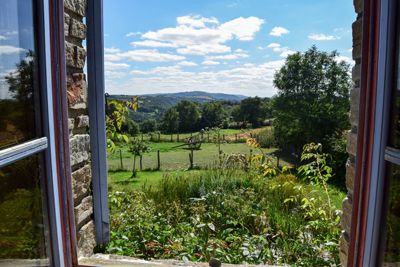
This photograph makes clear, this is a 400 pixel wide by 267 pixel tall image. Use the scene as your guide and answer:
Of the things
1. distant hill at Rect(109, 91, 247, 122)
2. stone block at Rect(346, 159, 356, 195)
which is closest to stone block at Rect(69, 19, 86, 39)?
stone block at Rect(346, 159, 356, 195)

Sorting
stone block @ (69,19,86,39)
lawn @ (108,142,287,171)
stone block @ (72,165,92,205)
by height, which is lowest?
lawn @ (108,142,287,171)

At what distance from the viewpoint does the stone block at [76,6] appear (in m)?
1.63

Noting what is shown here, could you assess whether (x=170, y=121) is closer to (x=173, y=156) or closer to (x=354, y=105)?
(x=173, y=156)

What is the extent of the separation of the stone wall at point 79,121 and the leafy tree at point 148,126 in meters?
1.83

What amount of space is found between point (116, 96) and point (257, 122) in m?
1.57

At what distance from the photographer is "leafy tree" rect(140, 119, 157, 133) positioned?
380 centimetres

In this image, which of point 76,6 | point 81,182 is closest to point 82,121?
point 81,182

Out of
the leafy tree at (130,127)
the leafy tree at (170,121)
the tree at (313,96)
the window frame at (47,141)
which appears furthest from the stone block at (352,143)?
the leafy tree at (170,121)

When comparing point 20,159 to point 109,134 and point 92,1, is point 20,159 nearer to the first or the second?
point 92,1

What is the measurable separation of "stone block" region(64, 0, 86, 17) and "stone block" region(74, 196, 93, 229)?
39.0 inches

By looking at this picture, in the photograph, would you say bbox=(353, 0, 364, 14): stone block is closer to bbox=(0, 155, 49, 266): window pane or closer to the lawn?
bbox=(0, 155, 49, 266): window pane

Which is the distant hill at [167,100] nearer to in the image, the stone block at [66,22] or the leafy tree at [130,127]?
the leafy tree at [130,127]

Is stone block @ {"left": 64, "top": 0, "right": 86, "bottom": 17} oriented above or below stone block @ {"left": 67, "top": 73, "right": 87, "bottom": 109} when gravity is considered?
above

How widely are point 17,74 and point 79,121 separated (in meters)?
0.59
